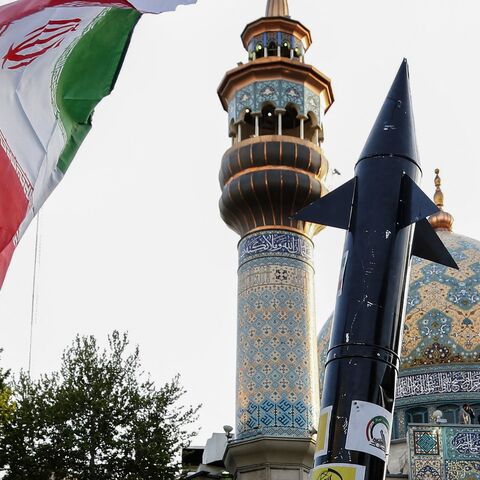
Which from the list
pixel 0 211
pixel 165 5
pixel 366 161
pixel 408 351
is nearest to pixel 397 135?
pixel 366 161

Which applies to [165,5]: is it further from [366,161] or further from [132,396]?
[132,396]

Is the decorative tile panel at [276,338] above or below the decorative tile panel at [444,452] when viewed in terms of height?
above

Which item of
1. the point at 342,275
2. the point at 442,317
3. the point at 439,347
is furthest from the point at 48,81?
the point at 442,317

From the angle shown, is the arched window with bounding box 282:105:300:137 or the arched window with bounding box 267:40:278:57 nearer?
the arched window with bounding box 282:105:300:137

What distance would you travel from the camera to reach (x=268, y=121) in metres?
18.6

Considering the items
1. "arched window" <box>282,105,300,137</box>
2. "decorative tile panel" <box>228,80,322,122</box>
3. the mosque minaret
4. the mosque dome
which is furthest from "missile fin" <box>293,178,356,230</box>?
the mosque dome

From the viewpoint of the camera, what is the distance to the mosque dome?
70.6 feet

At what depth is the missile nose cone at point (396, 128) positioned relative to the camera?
11117 mm

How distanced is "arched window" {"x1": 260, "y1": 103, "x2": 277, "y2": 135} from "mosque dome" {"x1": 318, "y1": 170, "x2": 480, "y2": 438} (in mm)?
5846

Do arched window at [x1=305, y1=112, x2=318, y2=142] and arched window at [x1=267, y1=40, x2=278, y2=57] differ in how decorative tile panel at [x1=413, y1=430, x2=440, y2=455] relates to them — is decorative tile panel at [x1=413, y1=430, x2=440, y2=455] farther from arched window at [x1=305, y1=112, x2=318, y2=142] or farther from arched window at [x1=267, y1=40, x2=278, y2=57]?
arched window at [x1=267, y1=40, x2=278, y2=57]

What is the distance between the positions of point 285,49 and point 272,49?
248mm

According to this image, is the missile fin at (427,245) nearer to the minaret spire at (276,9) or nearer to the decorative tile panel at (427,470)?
the decorative tile panel at (427,470)

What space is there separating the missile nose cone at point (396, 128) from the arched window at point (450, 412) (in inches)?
424

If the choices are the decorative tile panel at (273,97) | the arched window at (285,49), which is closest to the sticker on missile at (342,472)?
the decorative tile panel at (273,97)
